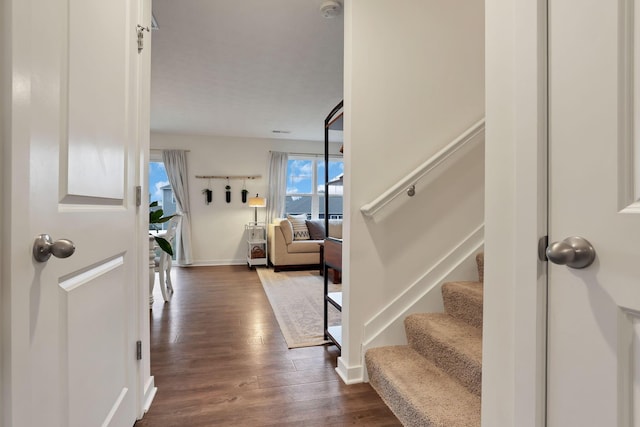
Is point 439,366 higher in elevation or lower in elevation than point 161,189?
lower

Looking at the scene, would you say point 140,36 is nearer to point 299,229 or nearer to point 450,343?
point 450,343

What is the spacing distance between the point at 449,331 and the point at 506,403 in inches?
33.9

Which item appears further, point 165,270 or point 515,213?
point 165,270

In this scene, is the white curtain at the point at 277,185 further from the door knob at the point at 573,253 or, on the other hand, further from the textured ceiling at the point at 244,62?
the door knob at the point at 573,253

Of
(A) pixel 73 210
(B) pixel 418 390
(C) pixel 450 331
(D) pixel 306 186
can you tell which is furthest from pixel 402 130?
(D) pixel 306 186

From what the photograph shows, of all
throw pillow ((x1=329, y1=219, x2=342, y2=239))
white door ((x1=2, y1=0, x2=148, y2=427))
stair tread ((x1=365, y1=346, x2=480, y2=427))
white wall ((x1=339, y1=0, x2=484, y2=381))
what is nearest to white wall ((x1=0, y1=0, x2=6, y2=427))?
white door ((x1=2, y1=0, x2=148, y2=427))

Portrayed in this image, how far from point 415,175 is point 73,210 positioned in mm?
1587

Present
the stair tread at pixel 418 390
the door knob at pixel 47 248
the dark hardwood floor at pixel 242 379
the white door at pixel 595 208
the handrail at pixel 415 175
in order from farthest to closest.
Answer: the handrail at pixel 415 175
the dark hardwood floor at pixel 242 379
the stair tread at pixel 418 390
the door knob at pixel 47 248
the white door at pixel 595 208

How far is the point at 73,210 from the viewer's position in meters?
0.87

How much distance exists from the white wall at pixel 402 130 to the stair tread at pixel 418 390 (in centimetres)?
19

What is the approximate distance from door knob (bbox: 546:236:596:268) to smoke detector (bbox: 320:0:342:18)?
7.14ft

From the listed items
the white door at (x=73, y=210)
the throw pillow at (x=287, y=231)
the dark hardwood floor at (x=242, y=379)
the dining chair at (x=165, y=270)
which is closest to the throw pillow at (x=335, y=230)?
the throw pillow at (x=287, y=231)

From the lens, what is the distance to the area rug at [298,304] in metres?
2.51

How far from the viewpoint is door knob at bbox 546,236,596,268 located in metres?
0.60
